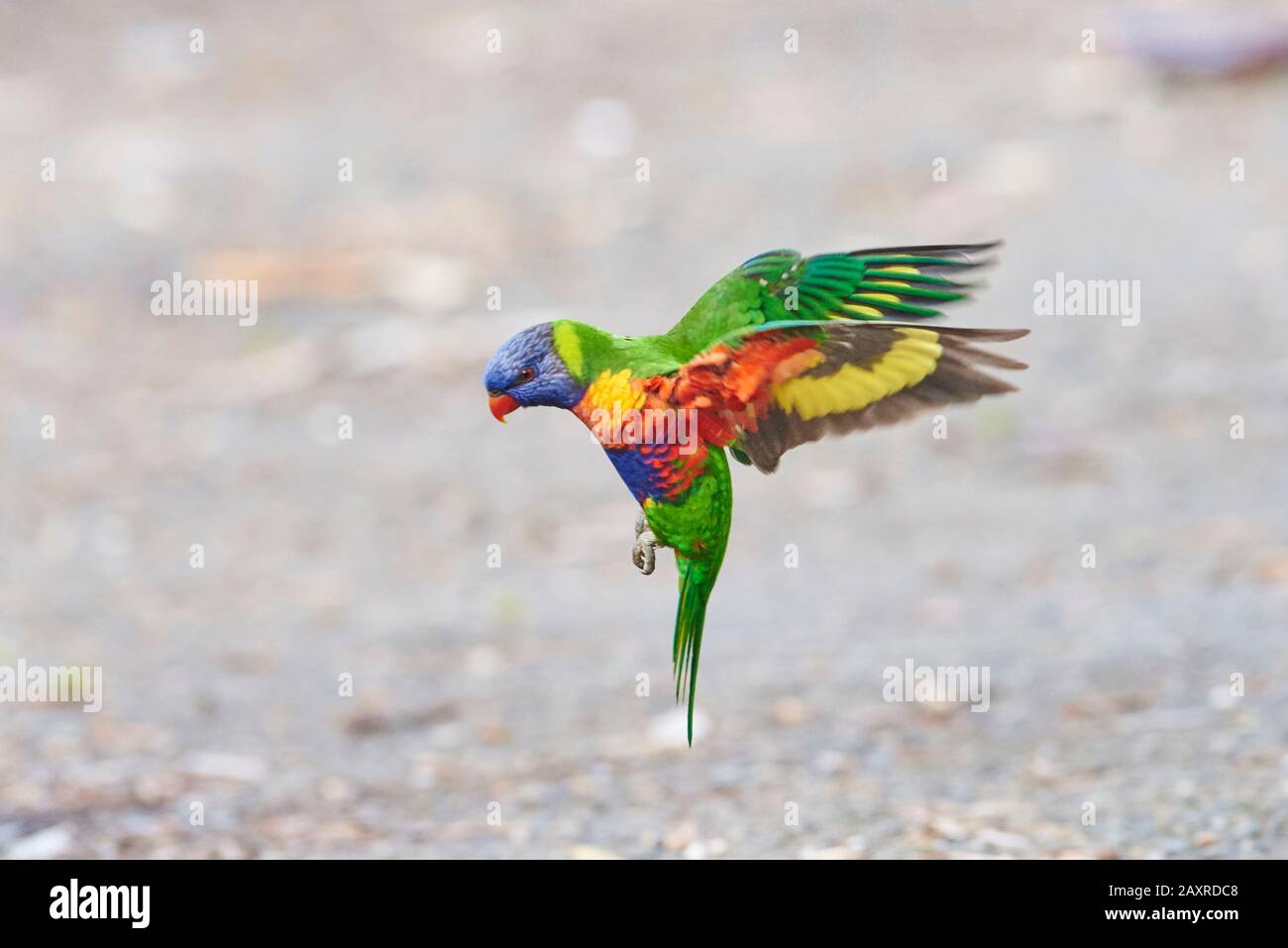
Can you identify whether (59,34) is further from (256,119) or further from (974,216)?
(974,216)

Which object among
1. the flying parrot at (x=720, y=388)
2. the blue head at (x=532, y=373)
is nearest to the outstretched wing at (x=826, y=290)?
the flying parrot at (x=720, y=388)

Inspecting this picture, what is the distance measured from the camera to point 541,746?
14.5ft

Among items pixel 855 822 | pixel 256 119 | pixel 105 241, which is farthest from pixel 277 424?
pixel 855 822

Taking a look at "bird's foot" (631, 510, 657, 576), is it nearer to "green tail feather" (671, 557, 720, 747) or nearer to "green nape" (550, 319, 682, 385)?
"green tail feather" (671, 557, 720, 747)

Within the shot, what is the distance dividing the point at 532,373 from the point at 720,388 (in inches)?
6.9

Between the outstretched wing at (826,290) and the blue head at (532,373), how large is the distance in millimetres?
141

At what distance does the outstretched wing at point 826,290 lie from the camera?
5.57 feet

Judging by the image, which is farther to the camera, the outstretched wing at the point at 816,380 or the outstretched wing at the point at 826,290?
the outstretched wing at the point at 826,290

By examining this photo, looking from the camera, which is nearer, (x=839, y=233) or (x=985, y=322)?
(x=985, y=322)

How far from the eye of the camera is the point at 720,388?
64.4 inches

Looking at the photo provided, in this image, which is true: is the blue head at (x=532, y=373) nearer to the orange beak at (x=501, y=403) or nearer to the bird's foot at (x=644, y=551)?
the orange beak at (x=501, y=403)

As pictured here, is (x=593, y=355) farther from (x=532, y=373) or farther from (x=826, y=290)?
(x=826, y=290)

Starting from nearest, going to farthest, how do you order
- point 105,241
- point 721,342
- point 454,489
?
point 721,342, point 454,489, point 105,241

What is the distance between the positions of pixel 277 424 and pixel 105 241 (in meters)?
2.21
